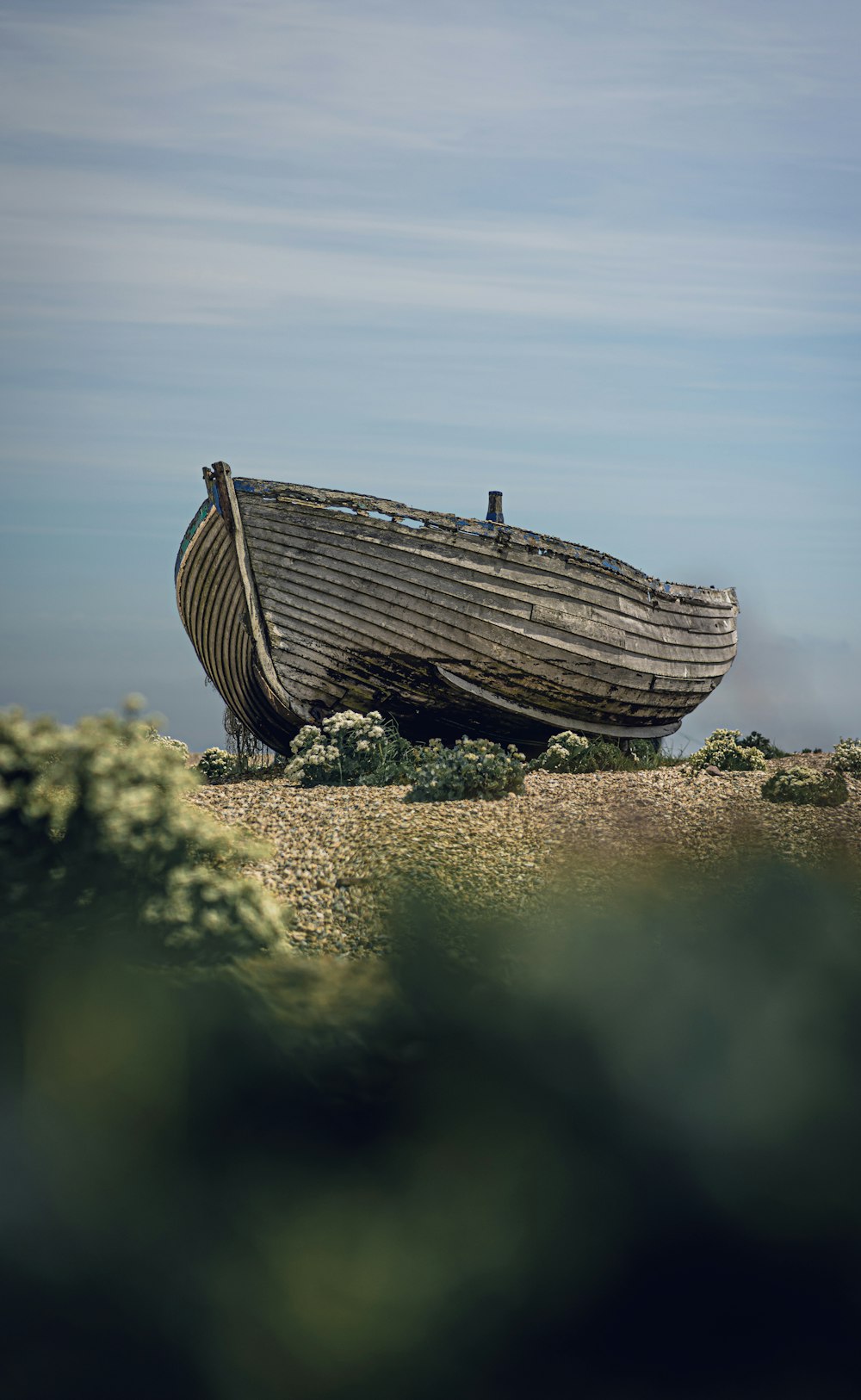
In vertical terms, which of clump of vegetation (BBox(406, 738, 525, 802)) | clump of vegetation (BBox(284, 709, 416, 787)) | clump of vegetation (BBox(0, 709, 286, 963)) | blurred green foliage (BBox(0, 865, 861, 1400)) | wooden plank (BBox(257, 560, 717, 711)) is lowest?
blurred green foliage (BBox(0, 865, 861, 1400))

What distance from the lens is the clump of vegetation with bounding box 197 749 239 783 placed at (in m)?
17.2

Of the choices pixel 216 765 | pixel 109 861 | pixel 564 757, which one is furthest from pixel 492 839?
pixel 216 765

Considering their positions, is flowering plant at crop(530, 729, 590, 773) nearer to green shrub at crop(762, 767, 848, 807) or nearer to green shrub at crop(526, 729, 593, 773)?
green shrub at crop(526, 729, 593, 773)

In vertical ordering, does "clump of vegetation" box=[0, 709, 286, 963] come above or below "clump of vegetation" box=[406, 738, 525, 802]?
below

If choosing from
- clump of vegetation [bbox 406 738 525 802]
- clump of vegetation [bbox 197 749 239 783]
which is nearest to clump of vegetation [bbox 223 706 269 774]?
clump of vegetation [bbox 197 749 239 783]

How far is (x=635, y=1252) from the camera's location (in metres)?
5.35

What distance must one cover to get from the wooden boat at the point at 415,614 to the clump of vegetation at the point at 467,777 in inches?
100

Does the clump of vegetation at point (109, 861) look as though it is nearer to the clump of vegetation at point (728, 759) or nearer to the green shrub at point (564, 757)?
the green shrub at point (564, 757)

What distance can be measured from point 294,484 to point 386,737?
3.27 m

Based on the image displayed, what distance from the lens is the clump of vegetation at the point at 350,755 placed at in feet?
42.5

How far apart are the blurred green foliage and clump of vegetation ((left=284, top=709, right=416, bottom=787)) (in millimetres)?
5777

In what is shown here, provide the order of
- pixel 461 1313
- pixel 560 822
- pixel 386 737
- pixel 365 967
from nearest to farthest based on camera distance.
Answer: pixel 461 1313, pixel 365 967, pixel 560 822, pixel 386 737

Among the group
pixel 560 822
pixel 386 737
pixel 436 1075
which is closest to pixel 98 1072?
pixel 436 1075

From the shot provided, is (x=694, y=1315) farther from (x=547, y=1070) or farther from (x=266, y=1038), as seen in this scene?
(x=266, y=1038)
